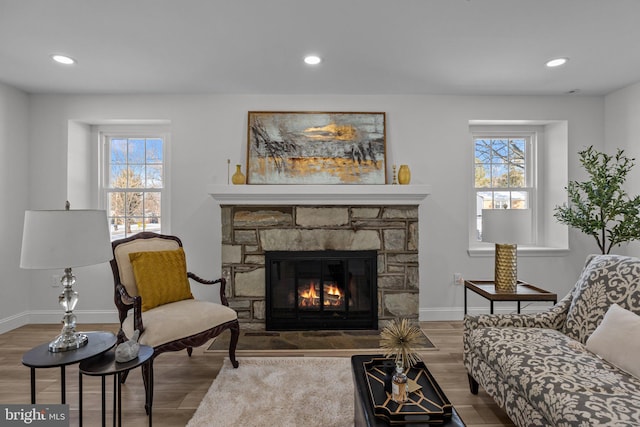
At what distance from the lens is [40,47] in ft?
8.54

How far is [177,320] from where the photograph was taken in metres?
2.30

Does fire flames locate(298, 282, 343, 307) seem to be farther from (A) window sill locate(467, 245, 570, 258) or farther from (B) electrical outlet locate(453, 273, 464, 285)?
(A) window sill locate(467, 245, 570, 258)

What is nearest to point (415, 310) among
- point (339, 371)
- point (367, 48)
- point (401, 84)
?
point (339, 371)

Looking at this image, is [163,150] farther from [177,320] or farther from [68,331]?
[68,331]

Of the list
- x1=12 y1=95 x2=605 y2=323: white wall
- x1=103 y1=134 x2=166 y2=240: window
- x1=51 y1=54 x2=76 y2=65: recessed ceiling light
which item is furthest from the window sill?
x1=51 y1=54 x2=76 y2=65: recessed ceiling light

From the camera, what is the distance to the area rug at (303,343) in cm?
296

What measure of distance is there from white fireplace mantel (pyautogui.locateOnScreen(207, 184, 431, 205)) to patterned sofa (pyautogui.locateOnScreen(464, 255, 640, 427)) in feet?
4.87

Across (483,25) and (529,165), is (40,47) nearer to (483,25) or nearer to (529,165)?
(483,25)

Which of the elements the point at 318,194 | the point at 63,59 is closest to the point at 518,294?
the point at 318,194

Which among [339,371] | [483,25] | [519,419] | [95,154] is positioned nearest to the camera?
[519,419]

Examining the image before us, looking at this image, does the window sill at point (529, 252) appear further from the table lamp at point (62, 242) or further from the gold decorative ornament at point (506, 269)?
the table lamp at point (62, 242)

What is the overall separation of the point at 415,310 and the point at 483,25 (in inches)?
102

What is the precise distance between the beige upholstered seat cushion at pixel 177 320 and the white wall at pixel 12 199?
208cm

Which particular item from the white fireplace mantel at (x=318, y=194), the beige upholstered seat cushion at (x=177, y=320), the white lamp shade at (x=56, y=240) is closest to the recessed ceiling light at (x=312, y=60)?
the white fireplace mantel at (x=318, y=194)
